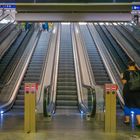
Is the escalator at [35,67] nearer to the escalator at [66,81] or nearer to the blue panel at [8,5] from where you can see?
the escalator at [66,81]

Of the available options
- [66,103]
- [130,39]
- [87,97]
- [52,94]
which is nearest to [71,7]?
[87,97]

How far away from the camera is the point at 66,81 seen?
1528cm

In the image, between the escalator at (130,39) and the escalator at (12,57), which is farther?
the escalator at (130,39)

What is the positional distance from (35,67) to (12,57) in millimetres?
1366

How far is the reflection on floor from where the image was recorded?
8.24 m

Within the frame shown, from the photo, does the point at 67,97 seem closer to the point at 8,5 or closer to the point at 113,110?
the point at 8,5

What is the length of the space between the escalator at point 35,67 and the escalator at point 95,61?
2.10 meters

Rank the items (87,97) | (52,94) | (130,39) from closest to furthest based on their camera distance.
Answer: (87,97) → (52,94) → (130,39)

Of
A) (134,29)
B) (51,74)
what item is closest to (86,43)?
(134,29)

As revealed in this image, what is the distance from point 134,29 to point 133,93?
1174cm

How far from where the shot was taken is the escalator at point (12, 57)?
15.6 metres

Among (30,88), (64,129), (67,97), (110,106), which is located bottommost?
(64,129)

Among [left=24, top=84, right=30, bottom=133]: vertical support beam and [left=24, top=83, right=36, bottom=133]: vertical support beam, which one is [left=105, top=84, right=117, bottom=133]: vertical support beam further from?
[left=24, top=84, right=30, bottom=133]: vertical support beam

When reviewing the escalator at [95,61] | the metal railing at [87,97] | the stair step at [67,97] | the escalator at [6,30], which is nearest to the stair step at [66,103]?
the stair step at [67,97]
